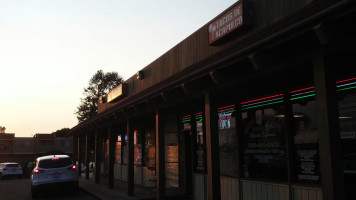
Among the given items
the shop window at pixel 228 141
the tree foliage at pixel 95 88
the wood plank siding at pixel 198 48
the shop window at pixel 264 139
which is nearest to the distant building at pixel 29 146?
the tree foliage at pixel 95 88

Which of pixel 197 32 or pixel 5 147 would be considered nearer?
pixel 197 32

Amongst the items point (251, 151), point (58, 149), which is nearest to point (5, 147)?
point (58, 149)

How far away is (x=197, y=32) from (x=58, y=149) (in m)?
56.7

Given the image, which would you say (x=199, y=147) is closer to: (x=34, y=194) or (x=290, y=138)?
(x=290, y=138)

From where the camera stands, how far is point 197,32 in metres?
12.0

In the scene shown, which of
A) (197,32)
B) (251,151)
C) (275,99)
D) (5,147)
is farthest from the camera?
(5,147)

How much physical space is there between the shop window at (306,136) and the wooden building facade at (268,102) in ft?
0.07

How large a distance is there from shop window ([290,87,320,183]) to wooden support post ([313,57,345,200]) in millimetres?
2317

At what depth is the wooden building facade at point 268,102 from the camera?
5199 millimetres

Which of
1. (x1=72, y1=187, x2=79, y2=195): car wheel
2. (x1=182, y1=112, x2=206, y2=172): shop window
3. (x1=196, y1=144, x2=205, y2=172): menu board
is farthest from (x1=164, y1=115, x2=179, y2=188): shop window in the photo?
(x1=72, y1=187, x2=79, y2=195): car wheel

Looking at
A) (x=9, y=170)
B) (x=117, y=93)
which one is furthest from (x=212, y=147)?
(x=9, y=170)

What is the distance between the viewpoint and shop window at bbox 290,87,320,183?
24.7ft

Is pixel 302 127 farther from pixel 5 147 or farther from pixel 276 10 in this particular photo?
pixel 5 147

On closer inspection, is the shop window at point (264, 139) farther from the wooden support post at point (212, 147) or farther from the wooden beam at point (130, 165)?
the wooden beam at point (130, 165)
